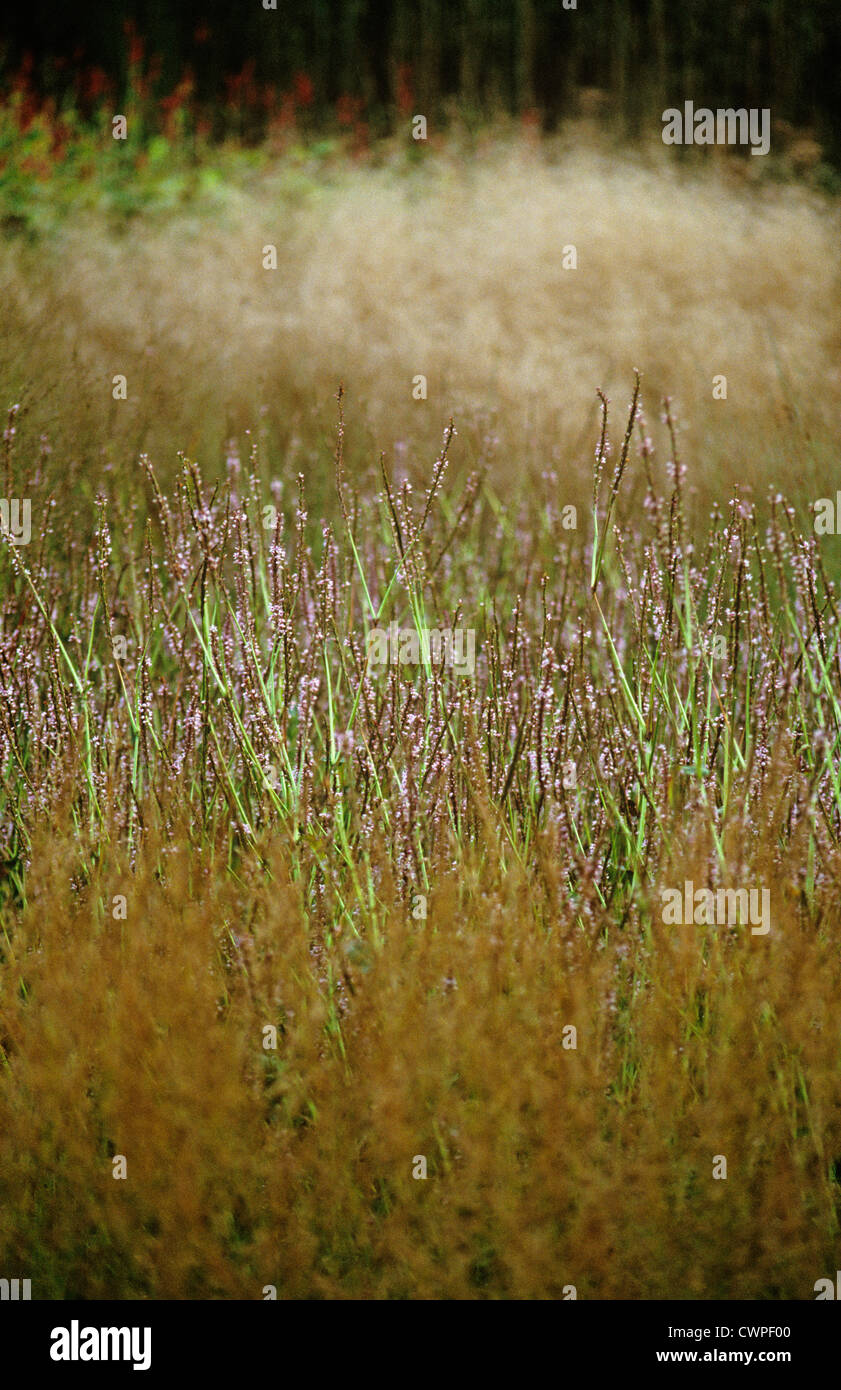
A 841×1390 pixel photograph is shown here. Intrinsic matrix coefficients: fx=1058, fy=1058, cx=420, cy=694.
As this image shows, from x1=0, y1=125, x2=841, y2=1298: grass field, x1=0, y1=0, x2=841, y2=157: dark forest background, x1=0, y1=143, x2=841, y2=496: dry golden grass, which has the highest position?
x1=0, y1=0, x2=841, y2=157: dark forest background

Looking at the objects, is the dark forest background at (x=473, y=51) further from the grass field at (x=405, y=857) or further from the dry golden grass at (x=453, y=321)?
the grass field at (x=405, y=857)

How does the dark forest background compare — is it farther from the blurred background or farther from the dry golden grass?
the dry golden grass

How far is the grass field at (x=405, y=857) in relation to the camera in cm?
140

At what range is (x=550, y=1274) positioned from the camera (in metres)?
1.34

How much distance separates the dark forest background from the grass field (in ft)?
10.0

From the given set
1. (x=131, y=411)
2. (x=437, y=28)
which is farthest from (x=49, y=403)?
(x=437, y=28)

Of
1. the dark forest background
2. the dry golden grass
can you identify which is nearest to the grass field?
the dry golden grass

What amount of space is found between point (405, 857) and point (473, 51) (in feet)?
21.1

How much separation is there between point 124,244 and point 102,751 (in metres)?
3.01

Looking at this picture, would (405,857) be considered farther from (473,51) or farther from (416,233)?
(473,51)

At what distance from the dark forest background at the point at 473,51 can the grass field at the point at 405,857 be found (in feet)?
10.0

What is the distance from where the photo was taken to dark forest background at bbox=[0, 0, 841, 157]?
5438 mm

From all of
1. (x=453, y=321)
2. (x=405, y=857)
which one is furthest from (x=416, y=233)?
(x=405, y=857)

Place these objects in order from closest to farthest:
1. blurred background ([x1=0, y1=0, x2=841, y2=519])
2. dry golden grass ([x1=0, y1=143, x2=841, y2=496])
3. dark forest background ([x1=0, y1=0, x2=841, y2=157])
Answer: dry golden grass ([x1=0, y1=143, x2=841, y2=496]) < blurred background ([x1=0, y1=0, x2=841, y2=519]) < dark forest background ([x1=0, y1=0, x2=841, y2=157])
